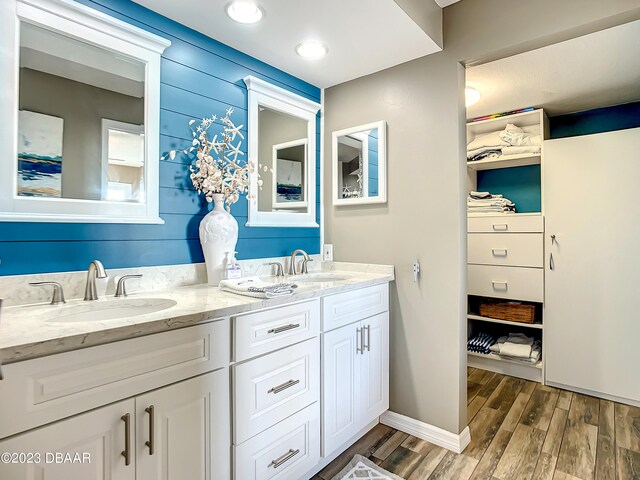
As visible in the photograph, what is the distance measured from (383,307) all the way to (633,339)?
1.82 metres

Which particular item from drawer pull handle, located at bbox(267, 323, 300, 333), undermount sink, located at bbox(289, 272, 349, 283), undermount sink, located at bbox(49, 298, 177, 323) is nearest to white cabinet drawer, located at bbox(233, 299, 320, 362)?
drawer pull handle, located at bbox(267, 323, 300, 333)

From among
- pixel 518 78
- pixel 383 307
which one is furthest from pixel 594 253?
pixel 383 307

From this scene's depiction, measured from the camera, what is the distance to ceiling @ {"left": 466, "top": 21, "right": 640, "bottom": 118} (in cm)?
204

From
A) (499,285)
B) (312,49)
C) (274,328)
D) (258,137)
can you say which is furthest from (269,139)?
(499,285)

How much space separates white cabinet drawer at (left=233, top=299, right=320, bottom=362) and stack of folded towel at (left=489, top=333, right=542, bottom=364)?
202 centimetres

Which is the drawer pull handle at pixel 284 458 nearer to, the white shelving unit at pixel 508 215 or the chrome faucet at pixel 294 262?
the chrome faucet at pixel 294 262

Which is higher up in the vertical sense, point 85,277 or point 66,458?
point 85,277

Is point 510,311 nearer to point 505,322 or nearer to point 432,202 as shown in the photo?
point 505,322

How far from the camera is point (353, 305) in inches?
75.8

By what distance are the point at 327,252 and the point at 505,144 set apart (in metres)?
1.81

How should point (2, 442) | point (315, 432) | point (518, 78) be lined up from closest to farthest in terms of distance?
point (2, 442)
point (315, 432)
point (518, 78)

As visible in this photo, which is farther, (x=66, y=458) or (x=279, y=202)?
(x=279, y=202)

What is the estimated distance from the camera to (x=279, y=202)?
229 cm

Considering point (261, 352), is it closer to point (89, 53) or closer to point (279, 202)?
point (279, 202)
